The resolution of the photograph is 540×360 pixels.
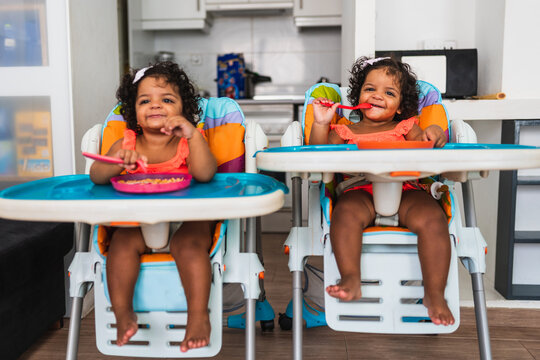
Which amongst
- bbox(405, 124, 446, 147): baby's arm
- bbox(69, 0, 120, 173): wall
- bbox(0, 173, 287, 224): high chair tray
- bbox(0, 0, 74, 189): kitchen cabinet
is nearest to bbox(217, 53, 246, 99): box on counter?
bbox(69, 0, 120, 173): wall

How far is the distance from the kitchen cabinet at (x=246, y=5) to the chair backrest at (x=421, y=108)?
1.85 metres

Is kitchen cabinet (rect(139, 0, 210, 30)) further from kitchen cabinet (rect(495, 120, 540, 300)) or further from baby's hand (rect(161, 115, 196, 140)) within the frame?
baby's hand (rect(161, 115, 196, 140))

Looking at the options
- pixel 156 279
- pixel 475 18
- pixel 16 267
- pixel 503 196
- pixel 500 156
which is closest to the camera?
pixel 500 156

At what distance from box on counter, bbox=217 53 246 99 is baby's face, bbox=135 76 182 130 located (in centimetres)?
204

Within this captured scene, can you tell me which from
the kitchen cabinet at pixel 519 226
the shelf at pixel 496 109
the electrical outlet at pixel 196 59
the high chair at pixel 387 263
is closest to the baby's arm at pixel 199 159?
the high chair at pixel 387 263

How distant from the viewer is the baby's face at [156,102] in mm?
1365

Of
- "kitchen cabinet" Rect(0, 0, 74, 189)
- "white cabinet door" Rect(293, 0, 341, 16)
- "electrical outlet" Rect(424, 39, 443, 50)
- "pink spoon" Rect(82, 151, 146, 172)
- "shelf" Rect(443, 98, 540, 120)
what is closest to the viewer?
"pink spoon" Rect(82, 151, 146, 172)

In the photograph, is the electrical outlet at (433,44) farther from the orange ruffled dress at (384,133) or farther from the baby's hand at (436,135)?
the baby's hand at (436,135)

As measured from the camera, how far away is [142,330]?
46.1 inches

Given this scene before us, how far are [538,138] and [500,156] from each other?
123cm

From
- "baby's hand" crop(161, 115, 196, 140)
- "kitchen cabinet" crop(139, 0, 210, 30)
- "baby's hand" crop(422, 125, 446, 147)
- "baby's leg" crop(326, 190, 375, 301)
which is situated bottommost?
"baby's leg" crop(326, 190, 375, 301)

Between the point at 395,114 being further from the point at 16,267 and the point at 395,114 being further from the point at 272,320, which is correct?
the point at 16,267

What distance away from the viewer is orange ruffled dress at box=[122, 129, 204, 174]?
4.48 feet

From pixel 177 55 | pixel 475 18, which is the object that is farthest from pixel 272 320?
pixel 177 55
